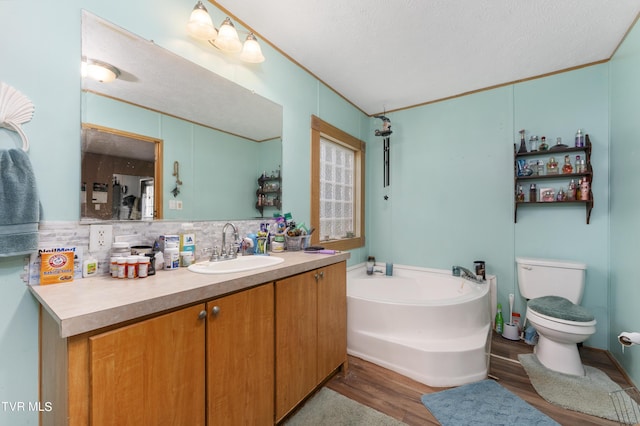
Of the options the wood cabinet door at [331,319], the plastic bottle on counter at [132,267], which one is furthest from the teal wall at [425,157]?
the wood cabinet door at [331,319]

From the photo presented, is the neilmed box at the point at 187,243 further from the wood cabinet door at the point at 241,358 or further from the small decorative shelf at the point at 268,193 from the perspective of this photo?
the small decorative shelf at the point at 268,193

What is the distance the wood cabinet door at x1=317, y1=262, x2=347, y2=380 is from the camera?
168 cm

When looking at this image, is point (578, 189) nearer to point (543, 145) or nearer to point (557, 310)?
point (543, 145)

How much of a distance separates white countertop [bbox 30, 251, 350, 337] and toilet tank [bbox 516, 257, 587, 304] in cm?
236

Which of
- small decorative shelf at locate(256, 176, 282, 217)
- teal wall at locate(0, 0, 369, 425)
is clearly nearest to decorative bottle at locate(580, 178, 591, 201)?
small decorative shelf at locate(256, 176, 282, 217)

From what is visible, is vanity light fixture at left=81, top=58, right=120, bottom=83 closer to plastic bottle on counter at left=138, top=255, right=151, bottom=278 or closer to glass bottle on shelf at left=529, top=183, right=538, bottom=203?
plastic bottle on counter at left=138, top=255, right=151, bottom=278

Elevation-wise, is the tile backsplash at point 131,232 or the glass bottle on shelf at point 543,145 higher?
the glass bottle on shelf at point 543,145

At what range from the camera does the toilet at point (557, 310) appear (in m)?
1.85

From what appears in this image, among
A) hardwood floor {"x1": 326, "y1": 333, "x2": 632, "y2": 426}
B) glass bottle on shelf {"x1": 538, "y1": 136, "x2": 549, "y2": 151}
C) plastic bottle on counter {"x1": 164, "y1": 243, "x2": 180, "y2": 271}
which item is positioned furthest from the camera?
glass bottle on shelf {"x1": 538, "y1": 136, "x2": 549, "y2": 151}

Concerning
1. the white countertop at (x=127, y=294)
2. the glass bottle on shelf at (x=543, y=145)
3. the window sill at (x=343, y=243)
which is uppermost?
the glass bottle on shelf at (x=543, y=145)

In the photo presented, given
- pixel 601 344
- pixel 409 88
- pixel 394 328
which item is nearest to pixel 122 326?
pixel 394 328

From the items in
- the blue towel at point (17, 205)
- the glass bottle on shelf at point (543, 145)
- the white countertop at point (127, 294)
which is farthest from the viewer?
the glass bottle on shelf at point (543, 145)

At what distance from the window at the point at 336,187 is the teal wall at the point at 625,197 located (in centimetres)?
217

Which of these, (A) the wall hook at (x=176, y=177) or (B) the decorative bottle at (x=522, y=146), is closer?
(A) the wall hook at (x=176, y=177)
